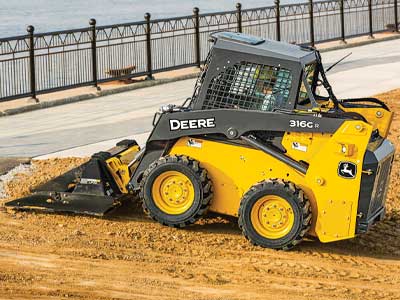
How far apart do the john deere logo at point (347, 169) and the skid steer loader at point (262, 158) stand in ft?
0.04

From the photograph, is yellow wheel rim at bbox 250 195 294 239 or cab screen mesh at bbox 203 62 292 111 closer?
yellow wheel rim at bbox 250 195 294 239

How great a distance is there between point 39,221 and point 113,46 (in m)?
12.7

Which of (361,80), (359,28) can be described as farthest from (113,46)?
(359,28)

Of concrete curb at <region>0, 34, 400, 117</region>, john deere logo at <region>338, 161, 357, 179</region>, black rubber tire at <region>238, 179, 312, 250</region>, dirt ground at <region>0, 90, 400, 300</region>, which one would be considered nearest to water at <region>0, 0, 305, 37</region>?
concrete curb at <region>0, 34, 400, 117</region>

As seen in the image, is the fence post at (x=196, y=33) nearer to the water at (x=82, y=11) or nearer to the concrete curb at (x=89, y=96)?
the concrete curb at (x=89, y=96)

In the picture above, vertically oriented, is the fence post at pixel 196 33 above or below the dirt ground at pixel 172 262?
above

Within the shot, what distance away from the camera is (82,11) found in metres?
64.1

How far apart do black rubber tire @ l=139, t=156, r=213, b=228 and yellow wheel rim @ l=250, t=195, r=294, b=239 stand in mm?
624

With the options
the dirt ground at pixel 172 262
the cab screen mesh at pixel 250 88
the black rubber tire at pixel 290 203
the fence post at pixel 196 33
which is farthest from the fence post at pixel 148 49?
the black rubber tire at pixel 290 203

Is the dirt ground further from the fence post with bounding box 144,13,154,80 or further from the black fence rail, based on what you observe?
the fence post with bounding box 144,13,154,80

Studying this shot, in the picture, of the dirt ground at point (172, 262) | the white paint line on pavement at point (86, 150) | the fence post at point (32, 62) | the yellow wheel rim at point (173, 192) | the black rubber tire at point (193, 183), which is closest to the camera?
the dirt ground at point (172, 262)

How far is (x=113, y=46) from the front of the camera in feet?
80.7

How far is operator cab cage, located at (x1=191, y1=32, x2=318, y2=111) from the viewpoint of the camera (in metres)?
11.5

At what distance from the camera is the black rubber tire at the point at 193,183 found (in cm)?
1147
